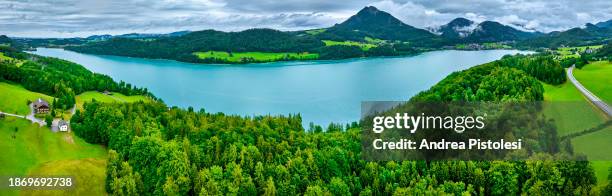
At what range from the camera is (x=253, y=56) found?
566 feet

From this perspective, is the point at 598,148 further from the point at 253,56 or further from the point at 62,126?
the point at 253,56

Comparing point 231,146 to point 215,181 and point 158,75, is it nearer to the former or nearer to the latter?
point 215,181

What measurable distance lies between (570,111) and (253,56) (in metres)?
138

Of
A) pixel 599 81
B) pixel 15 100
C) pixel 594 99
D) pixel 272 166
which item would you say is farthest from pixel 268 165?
pixel 599 81

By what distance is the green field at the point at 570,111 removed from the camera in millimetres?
37503

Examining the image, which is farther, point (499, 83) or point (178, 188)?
point (499, 83)

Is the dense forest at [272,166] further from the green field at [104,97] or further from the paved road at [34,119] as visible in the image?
the green field at [104,97]

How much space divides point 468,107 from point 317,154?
1969 centimetres

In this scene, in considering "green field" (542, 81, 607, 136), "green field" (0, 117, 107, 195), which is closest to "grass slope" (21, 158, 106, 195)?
"green field" (0, 117, 107, 195)

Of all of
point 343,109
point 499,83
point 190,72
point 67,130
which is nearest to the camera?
point 67,130

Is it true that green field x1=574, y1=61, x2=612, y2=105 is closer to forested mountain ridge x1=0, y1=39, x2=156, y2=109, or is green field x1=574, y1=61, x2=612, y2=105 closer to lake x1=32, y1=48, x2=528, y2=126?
lake x1=32, y1=48, x2=528, y2=126

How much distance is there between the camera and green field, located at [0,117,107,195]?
115ft

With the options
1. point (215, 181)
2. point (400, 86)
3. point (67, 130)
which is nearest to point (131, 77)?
point (400, 86)

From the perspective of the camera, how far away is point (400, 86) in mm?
93375
